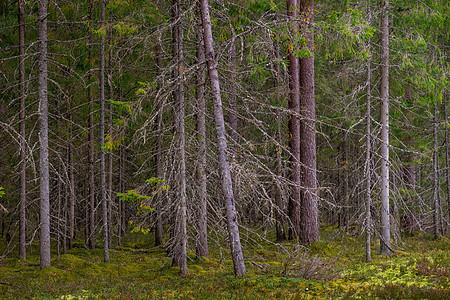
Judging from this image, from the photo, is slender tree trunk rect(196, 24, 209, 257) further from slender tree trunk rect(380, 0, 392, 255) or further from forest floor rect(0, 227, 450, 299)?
slender tree trunk rect(380, 0, 392, 255)

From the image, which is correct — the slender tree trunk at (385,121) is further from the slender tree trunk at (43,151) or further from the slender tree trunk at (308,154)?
the slender tree trunk at (43,151)

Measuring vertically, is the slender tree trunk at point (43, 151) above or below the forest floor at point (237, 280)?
above

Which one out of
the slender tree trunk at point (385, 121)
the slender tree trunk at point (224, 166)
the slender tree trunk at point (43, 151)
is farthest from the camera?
the slender tree trunk at point (385, 121)

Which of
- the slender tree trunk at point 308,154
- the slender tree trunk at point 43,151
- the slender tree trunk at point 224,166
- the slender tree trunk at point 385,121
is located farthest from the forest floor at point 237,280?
the slender tree trunk at point 385,121

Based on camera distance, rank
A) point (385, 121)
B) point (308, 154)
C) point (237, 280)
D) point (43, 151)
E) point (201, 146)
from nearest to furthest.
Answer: point (237, 280) < point (201, 146) < point (43, 151) < point (385, 121) < point (308, 154)

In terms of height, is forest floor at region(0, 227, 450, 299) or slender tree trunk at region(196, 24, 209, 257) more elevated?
slender tree trunk at region(196, 24, 209, 257)

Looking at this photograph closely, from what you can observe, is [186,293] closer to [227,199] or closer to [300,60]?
[227,199]

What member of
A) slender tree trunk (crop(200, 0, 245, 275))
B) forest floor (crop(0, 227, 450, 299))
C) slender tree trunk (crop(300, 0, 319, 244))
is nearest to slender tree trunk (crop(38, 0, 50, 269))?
forest floor (crop(0, 227, 450, 299))

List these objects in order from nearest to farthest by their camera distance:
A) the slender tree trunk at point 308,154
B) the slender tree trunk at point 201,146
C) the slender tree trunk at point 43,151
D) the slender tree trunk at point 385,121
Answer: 1. the slender tree trunk at point 201,146
2. the slender tree trunk at point 43,151
3. the slender tree trunk at point 385,121
4. the slender tree trunk at point 308,154

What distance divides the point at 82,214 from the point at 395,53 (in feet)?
78.1

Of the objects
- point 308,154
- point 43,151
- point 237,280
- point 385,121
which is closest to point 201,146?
point 237,280

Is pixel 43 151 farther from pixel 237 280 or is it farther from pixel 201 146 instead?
pixel 237 280

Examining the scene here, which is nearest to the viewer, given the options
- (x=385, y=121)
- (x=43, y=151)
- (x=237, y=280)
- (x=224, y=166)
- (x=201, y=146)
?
(x=237, y=280)

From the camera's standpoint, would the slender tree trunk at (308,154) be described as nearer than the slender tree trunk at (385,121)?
No
